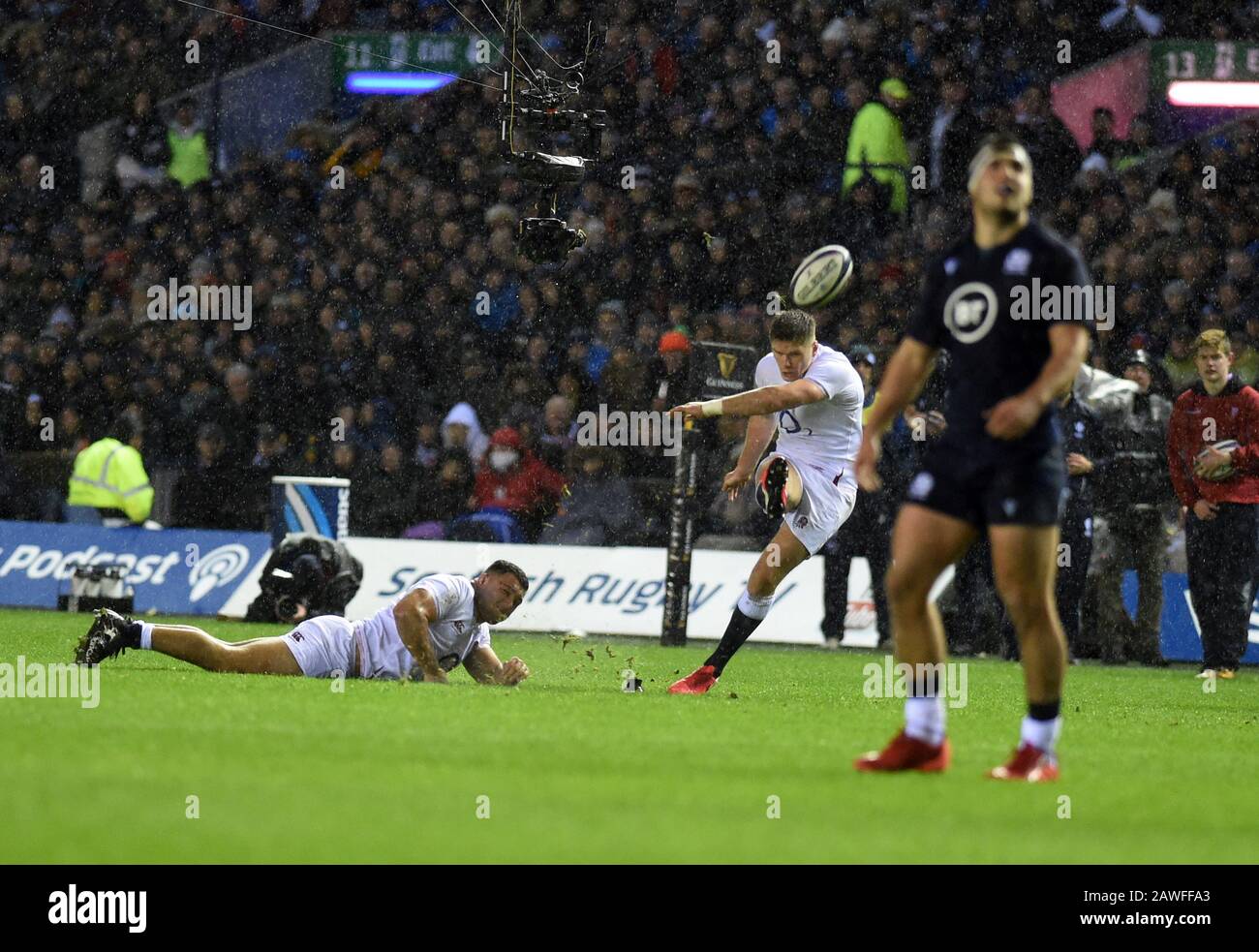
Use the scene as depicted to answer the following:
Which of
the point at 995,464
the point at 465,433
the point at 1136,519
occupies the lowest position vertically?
the point at 1136,519

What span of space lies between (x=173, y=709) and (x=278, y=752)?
1.69m

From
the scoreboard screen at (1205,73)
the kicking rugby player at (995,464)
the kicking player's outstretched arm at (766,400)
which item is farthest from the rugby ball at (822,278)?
the scoreboard screen at (1205,73)

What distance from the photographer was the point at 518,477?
63.4 ft

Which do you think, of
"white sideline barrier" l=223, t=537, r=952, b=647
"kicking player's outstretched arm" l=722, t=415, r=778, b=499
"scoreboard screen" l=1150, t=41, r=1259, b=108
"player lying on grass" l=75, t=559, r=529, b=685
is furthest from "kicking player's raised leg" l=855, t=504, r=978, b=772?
"scoreboard screen" l=1150, t=41, r=1259, b=108

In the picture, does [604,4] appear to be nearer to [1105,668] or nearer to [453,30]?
[453,30]

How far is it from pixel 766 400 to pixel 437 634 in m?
2.39

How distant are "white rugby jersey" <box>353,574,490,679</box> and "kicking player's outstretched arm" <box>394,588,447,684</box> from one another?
0.14ft

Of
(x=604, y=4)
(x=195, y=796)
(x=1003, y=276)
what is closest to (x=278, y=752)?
(x=195, y=796)

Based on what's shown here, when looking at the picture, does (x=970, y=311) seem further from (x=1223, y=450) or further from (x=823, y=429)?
(x=1223, y=450)

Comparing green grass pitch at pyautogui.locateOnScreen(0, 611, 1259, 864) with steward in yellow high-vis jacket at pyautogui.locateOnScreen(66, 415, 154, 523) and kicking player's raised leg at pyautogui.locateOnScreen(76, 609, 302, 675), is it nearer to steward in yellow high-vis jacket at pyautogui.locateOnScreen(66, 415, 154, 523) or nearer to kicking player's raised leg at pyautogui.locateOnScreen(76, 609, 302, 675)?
kicking player's raised leg at pyautogui.locateOnScreen(76, 609, 302, 675)

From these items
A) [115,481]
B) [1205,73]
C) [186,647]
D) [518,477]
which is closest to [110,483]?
[115,481]

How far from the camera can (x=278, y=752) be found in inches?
293

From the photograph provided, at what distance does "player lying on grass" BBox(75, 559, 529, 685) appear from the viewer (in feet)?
36.2

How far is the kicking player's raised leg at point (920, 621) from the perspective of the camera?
7.35 meters
